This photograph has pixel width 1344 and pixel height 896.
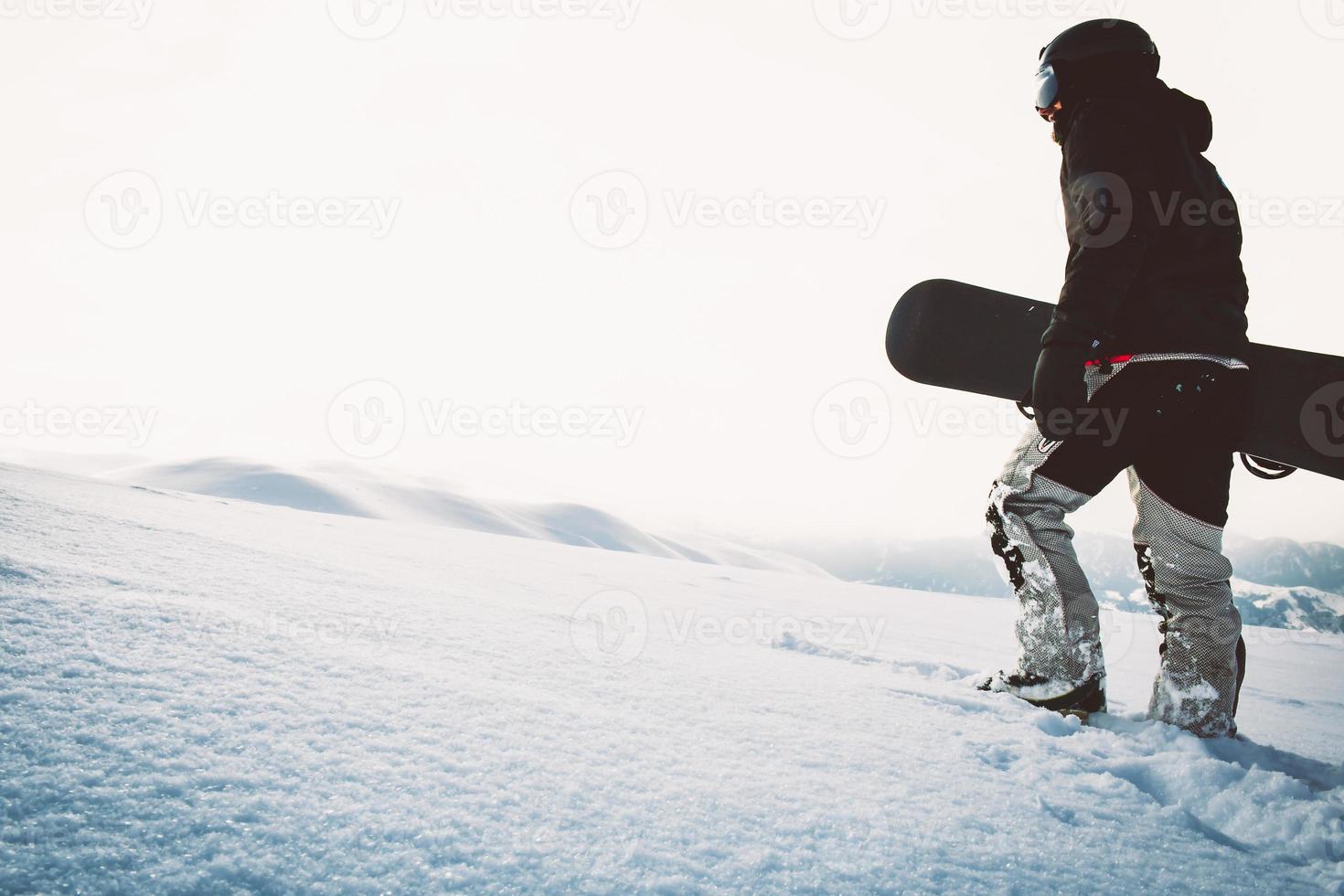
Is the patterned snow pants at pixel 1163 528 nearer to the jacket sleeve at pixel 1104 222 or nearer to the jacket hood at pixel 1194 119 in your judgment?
the jacket sleeve at pixel 1104 222

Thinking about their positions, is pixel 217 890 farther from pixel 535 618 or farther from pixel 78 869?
pixel 535 618

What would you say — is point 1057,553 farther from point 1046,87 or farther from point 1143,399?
point 1046,87

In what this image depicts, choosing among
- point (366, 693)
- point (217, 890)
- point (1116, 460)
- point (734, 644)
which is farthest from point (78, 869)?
point (1116, 460)

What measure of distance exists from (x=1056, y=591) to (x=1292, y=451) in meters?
0.89

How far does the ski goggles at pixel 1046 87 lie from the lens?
1.76 m

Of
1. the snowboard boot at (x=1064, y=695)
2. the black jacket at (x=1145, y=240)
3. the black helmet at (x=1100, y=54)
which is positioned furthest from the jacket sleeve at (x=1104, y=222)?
the snowboard boot at (x=1064, y=695)

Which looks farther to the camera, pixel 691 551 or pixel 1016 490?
pixel 691 551

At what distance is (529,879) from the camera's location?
541 mm

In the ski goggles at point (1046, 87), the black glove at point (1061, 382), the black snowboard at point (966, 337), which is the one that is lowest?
the black glove at point (1061, 382)

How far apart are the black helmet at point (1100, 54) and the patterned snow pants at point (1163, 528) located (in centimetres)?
85

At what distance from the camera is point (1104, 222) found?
4.93 feet

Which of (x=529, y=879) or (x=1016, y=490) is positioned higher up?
(x=1016, y=490)

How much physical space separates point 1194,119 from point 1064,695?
1.67 m

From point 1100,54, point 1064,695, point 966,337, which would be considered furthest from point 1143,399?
point 1100,54
